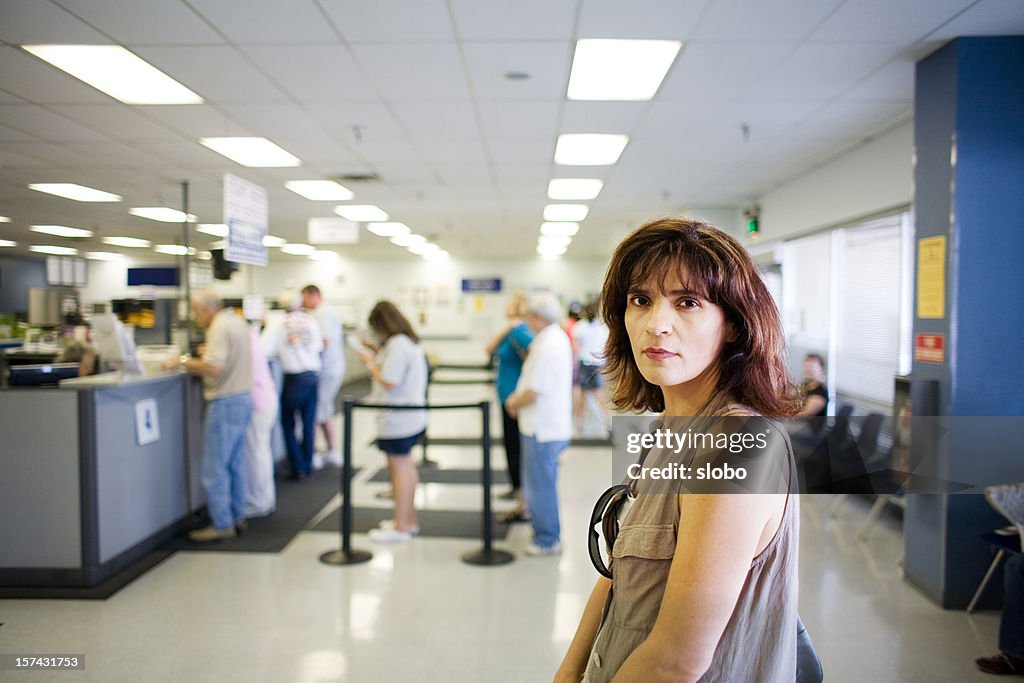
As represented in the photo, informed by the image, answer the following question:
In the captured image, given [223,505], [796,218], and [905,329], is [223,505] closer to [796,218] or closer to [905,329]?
[905,329]

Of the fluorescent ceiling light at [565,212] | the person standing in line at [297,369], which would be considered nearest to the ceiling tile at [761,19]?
the person standing in line at [297,369]

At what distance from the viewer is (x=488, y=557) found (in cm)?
403

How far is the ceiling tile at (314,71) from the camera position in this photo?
137 inches

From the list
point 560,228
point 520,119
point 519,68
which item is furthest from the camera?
point 560,228

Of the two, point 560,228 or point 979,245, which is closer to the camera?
point 979,245

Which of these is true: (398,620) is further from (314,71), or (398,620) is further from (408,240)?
(408,240)

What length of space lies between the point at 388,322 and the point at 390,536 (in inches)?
55.5

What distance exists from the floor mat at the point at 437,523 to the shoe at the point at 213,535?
555 millimetres

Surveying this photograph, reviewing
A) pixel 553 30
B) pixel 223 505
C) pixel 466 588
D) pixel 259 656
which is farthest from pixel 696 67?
pixel 223 505

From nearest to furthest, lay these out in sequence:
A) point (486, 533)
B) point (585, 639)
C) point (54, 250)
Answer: point (585, 639) < point (54, 250) < point (486, 533)

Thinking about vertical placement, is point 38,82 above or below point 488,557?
above

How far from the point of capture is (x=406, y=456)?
4.30 m

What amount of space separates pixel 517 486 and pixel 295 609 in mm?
2176

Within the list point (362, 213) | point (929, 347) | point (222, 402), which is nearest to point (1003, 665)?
point (929, 347)
